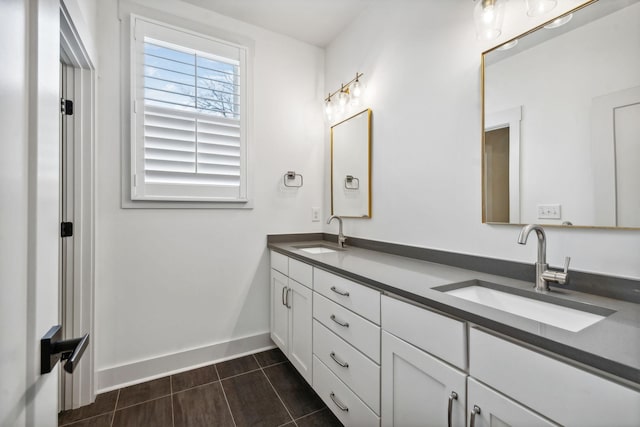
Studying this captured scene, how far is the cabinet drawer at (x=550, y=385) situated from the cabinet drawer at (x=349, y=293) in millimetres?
435

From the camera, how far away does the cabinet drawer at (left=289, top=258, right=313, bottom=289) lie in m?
1.73

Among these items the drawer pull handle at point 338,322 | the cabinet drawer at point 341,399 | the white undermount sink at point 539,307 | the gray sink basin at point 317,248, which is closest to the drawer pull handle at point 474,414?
the white undermount sink at point 539,307

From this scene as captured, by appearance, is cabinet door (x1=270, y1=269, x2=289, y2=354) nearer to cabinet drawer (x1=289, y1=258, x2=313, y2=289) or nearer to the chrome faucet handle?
cabinet drawer (x1=289, y1=258, x2=313, y2=289)

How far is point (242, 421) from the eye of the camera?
1573 mm

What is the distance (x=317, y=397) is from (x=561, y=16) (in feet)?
7.30

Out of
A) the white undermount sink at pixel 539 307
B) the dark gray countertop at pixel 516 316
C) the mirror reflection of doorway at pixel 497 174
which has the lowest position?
the white undermount sink at pixel 539 307

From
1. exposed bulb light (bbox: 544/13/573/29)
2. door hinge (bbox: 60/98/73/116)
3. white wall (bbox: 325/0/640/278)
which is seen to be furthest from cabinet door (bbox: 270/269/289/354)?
exposed bulb light (bbox: 544/13/573/29)

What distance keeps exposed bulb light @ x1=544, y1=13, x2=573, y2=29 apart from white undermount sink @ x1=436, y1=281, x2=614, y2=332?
1028 mm

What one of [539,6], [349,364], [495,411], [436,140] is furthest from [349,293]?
[539,6]

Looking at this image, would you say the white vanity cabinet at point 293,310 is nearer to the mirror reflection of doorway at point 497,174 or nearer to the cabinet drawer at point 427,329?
the cabinet drawer at point 427,329

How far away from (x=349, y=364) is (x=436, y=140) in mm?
1258

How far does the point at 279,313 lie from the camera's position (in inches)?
86.3

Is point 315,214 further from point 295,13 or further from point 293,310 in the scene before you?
point 295,13

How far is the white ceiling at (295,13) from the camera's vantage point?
210 cm
